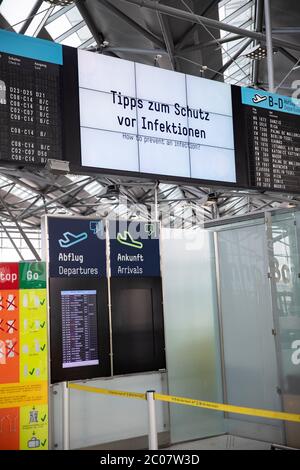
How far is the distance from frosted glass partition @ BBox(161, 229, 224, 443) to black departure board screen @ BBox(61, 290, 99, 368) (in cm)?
128

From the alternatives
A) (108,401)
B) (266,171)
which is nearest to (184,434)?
(108,401)

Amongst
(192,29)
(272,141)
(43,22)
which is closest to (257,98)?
(272,141)

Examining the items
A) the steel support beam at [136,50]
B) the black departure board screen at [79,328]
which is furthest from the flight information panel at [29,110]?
the steel support beam at [136,50]

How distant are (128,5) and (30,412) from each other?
9.11 metres

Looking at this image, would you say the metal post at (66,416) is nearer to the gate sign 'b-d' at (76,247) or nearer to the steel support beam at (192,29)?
the gate sign 'b-d' at (76,247)

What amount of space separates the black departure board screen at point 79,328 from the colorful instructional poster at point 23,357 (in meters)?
0.30

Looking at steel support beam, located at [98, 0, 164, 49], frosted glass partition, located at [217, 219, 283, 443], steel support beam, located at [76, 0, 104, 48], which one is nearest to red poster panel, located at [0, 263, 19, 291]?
frosted glass partition, located at [217, 219, 283, 443]

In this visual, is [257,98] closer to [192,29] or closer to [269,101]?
[269,101]

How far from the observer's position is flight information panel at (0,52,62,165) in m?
6.01

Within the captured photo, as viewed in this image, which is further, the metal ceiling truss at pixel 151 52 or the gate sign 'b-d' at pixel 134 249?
the metal ceiling truss at pixel 151 52

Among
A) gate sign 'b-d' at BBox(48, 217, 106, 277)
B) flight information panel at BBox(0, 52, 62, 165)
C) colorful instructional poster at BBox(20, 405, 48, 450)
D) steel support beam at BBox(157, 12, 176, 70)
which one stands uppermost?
steel support beam at BBox(157, 12, 176, 70)

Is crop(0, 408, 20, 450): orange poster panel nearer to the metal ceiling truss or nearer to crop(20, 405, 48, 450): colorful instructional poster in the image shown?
crop(20, 405, 48, 450): colorful instructional poster

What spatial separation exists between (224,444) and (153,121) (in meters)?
4.90

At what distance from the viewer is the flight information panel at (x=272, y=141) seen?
813 centimetres
